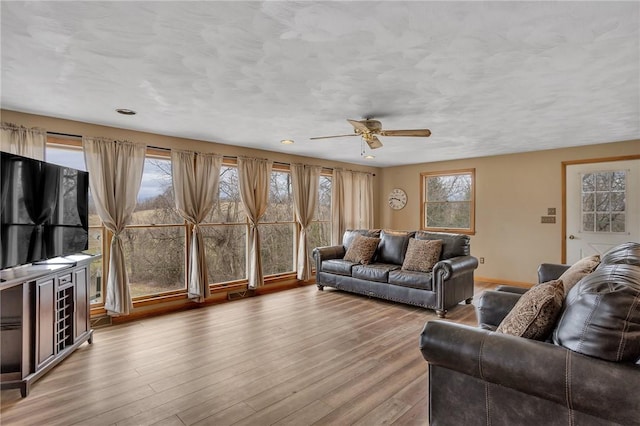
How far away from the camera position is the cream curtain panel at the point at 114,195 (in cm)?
390

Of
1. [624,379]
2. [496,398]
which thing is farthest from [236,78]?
[624,379]

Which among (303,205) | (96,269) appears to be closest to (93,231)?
(96,269)

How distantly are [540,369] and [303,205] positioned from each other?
191 inches

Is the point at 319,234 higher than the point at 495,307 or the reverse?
higher

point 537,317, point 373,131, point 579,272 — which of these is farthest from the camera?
point 373,131

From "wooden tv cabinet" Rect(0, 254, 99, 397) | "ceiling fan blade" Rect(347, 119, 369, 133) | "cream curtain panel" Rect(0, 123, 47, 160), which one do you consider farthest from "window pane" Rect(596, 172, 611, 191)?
"cream curtain panel" Rect(0, 123, 47, 160)

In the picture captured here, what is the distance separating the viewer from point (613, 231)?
16.5ft

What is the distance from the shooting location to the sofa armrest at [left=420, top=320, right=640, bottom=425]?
134 centimetres

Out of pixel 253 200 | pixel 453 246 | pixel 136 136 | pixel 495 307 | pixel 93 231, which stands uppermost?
pixel 136 136

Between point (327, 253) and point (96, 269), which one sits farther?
point (327, 253)

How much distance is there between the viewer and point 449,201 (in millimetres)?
6867

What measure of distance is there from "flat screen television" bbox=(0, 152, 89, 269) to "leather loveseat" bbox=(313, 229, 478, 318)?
11.4 feet

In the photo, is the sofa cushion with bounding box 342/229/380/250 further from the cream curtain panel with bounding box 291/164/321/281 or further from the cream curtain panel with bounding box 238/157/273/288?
the cream curtain panel with bounding box 238/157/273/288

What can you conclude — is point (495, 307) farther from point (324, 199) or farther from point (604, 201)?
point (324, 199)
